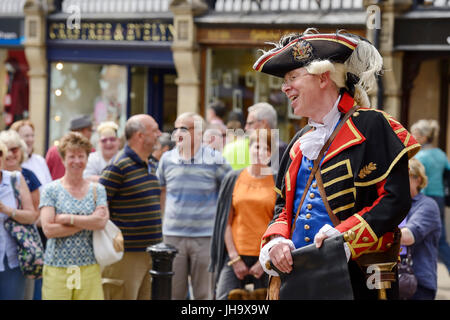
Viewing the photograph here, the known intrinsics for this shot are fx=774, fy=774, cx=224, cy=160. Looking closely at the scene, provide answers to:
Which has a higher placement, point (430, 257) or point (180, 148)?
point (180, 148)

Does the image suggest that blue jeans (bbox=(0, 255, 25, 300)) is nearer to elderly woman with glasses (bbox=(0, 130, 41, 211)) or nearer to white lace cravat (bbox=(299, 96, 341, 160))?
elderly woman with glasses (bbox=(0, 130, 41, 211))

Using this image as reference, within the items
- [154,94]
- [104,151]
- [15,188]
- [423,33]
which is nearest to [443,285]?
[423,33]

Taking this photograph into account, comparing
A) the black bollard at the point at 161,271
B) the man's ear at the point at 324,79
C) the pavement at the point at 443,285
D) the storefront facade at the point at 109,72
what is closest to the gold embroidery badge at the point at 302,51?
the man's ear at the point at 324,79

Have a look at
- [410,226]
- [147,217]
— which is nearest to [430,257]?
[410,226]

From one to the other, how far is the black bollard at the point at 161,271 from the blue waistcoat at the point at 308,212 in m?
2.60

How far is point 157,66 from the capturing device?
545 inches

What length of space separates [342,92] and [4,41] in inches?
495

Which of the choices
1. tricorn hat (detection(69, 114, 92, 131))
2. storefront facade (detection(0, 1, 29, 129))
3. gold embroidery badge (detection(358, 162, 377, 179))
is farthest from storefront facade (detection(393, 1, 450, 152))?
gold embroidery badge (detection(358, 162, 377, 179))

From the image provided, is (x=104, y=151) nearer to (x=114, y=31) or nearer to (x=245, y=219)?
(x=245, y=219)

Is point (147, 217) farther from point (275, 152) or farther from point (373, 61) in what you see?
point (373, 61)

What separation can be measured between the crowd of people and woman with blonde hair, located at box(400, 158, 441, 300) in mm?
11

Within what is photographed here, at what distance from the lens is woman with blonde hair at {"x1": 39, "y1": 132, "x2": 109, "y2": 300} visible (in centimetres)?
601

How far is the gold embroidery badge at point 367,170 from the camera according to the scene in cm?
332

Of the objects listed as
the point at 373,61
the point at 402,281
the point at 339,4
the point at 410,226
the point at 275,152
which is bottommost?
the point at 402,281
